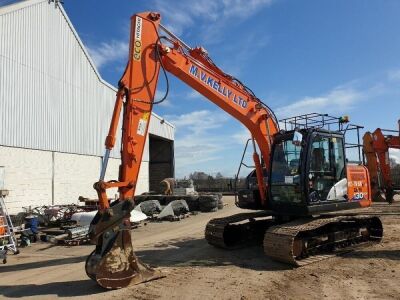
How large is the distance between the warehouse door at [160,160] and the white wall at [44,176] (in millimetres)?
12058

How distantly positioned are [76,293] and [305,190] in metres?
4.92

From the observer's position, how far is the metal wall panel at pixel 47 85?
17.9 metres

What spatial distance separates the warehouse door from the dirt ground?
24261 millimetres

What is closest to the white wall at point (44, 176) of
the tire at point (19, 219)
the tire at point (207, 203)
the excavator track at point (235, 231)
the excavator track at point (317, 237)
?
the tire at point (19, 219)

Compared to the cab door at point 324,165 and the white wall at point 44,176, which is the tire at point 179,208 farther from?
the cab door at point 324,165

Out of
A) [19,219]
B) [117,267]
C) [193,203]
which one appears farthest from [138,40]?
[193,203]

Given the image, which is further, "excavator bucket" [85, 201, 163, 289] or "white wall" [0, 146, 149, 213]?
"white wall" [0, 146, 149, 213]

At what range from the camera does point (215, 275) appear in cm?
814

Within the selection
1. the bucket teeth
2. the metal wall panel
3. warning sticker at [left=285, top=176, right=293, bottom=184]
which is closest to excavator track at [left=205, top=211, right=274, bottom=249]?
warning sticker at [left=285, top=176, right=293, bottom=184]

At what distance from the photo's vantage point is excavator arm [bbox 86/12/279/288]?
284 inches

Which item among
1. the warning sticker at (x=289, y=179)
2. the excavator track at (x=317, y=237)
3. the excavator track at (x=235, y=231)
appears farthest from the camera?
the excavator track at (x=235, y=231)

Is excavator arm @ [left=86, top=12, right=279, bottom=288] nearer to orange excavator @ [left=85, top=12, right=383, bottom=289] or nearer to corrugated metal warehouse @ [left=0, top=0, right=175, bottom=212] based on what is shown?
orange excavator @ [left=85, top=12, right=383, bottom=289]

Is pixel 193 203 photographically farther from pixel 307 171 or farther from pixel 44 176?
pixel 307 171

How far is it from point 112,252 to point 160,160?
29496 mm
